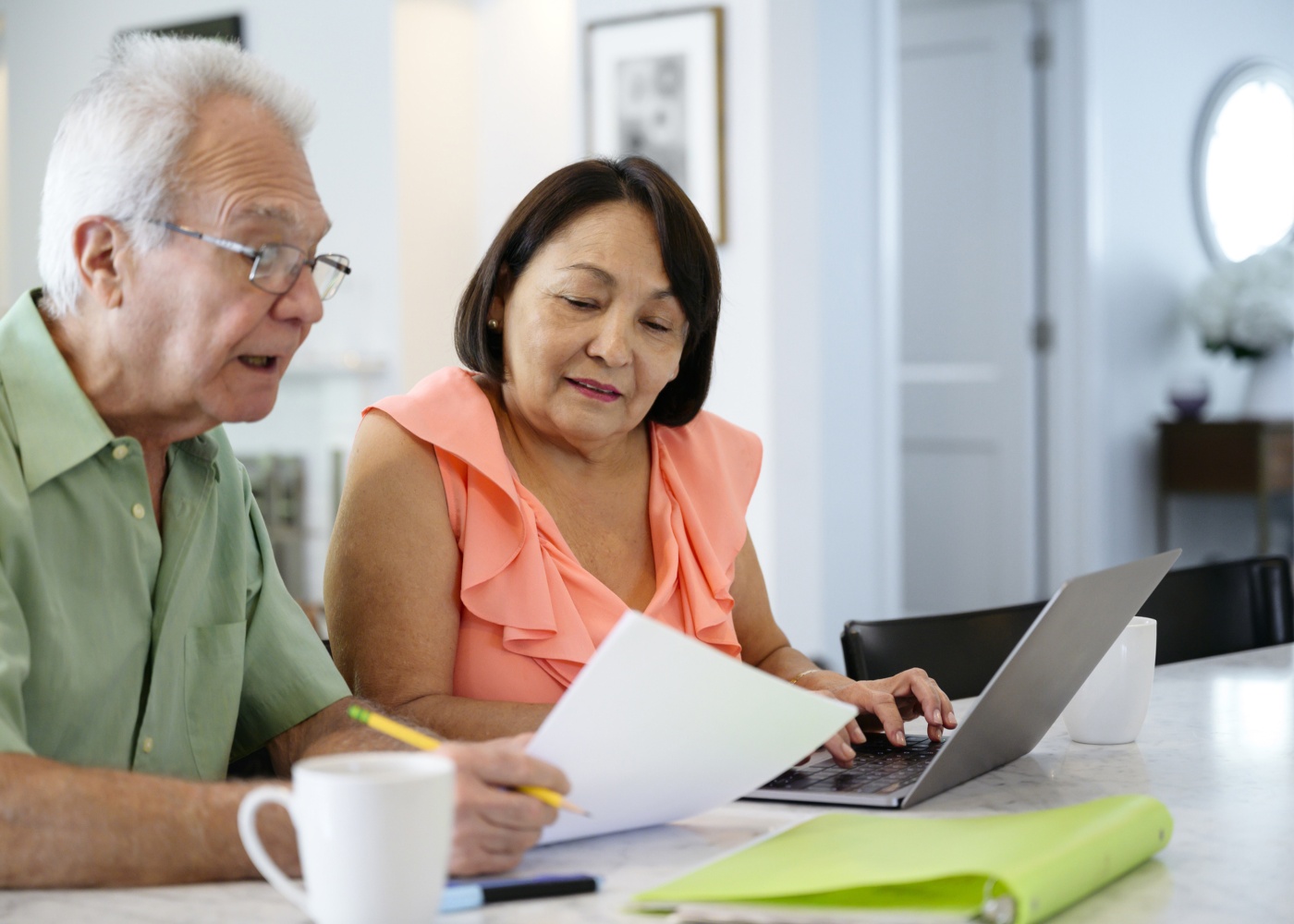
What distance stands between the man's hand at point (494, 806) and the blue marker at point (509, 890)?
0.02m

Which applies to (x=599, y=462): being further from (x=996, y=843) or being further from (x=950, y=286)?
(x=950, y=286)

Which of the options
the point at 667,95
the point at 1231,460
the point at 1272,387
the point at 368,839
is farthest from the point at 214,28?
the point at 368,839

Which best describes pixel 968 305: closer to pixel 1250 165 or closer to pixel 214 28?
pixel 1250 165

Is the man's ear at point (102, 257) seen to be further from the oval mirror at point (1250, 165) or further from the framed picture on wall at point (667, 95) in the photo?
the oval mirror at point (1250, 165)

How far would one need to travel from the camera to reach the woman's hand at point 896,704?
1.27m

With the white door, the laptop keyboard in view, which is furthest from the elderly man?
the white door

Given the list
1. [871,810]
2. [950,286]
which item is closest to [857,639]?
[871,810]

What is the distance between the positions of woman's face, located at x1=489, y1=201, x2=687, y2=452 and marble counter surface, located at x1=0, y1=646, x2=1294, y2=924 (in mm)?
607

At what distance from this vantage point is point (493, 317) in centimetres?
164

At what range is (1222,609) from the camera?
1.93m

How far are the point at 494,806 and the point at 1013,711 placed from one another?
1.55 ft

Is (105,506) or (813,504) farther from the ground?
(105,506)

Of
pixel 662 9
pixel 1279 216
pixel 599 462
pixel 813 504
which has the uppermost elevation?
pixel 662 9

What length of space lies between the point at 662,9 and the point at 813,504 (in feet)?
4.73
